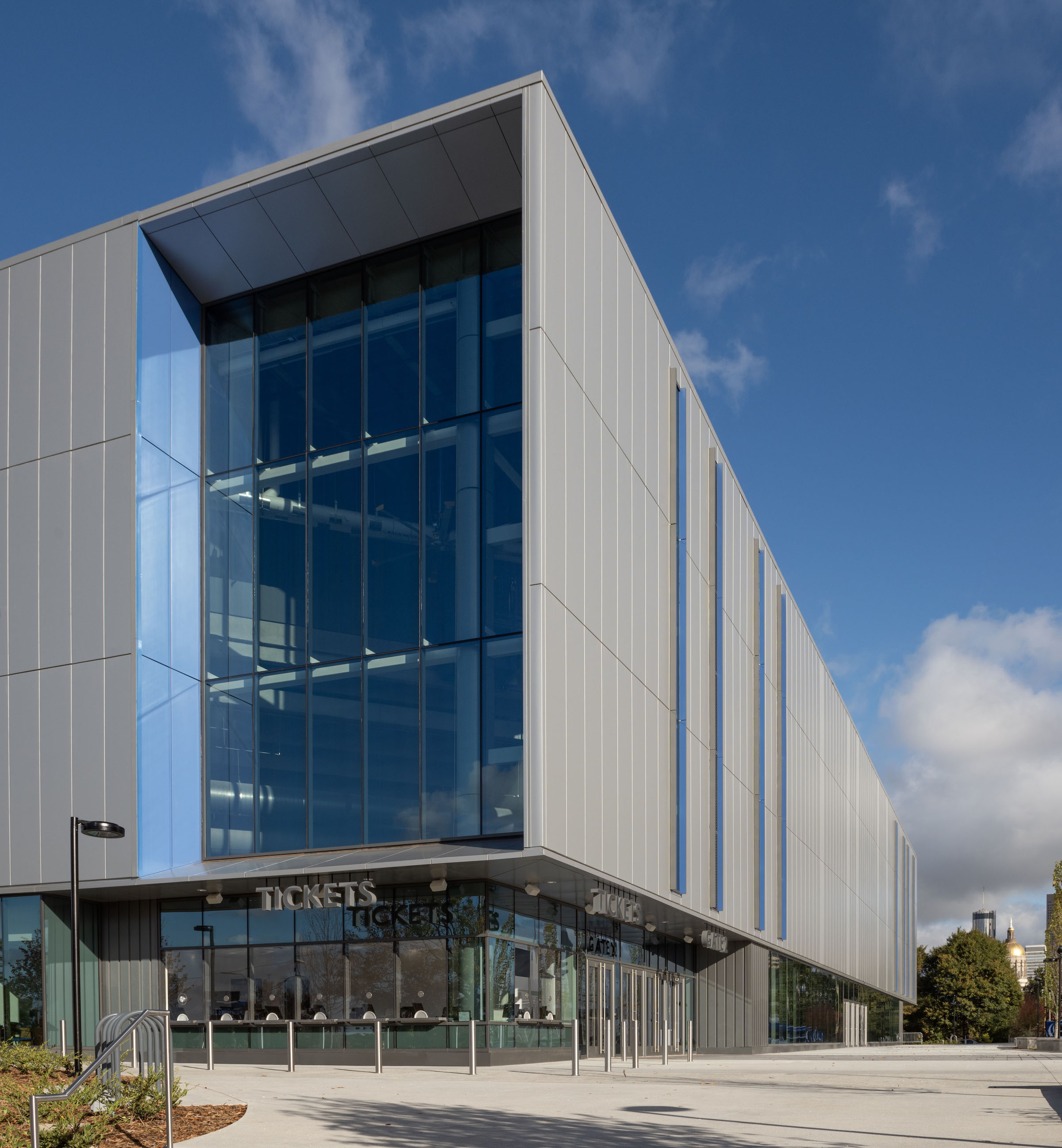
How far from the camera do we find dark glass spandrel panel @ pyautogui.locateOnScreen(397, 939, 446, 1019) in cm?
2412

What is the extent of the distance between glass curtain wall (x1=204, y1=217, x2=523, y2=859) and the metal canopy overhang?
587mm

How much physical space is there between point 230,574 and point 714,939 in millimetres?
17405

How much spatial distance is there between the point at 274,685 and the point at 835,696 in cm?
4158

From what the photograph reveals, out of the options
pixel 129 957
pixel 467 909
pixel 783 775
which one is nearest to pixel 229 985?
Answer: pixel 129 957

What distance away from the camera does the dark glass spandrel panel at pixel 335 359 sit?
26797mm

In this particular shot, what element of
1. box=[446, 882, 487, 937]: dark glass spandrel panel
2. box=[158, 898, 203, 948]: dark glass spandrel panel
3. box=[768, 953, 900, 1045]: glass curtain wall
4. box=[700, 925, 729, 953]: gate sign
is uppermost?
box=[446, 882, 487, 937]: dark glass spandrel panel

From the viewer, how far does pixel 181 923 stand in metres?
26.8

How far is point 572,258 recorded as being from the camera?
984 inches

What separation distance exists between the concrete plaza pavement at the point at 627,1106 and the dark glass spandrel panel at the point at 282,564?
8358 millimetres

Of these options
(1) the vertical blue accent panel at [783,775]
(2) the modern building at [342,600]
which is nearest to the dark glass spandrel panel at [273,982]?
(2) the modern building at [342,600]

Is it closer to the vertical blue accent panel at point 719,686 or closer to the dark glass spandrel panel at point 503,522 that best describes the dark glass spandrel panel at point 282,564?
the dark glass spandrel panel at point 503,522

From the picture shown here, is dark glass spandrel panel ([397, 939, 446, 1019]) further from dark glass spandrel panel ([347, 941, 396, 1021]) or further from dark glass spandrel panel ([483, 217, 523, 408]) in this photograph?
dark glass spandrel panel ([483, 217, 523, 408])

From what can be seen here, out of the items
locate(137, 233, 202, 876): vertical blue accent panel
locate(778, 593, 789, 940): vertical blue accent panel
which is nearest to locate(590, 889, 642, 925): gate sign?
locate(137, 233, 202, 876): vertical blue accent panel

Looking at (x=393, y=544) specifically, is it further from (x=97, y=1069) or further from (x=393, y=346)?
(x=97, y=1069)
